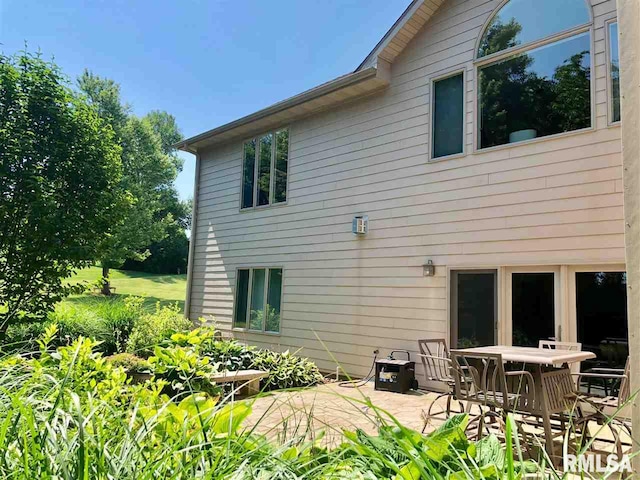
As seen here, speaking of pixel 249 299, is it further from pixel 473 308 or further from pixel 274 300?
pixel 473 308

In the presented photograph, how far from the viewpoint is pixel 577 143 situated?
5.86m

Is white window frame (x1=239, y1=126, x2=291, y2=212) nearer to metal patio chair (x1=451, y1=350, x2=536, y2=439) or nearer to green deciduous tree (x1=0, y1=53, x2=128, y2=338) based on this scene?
green deciduous tree (x1=0, y1=53, x2=128, y2=338)

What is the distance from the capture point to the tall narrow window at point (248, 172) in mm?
10681

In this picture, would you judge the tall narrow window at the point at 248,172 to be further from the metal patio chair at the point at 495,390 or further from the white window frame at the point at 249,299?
the metal patio chair at the point at 495,390

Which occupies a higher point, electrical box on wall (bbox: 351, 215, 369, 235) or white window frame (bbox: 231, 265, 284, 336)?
electrical box on wall (bbox: 351, 215, 369, 235)

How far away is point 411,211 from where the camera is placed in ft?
24.5

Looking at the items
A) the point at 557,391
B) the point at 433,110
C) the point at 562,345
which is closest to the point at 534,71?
the point at 433,110

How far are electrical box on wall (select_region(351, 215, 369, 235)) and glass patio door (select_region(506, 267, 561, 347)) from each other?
252cm

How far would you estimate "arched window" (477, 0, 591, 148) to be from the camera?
5969 millimetres

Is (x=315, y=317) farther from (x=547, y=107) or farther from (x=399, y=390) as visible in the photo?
(x=547, y=107)

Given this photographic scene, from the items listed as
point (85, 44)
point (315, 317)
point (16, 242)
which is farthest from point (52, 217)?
point (85, 44)

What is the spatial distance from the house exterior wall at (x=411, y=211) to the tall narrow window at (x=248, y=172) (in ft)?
1.42

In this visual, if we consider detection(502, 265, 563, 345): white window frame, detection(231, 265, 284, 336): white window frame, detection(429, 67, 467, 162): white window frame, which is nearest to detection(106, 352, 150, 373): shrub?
detection(231, 265, 284, 336): white window frame

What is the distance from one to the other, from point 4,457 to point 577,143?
6.38 metres
